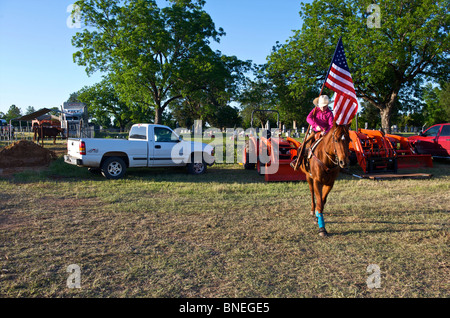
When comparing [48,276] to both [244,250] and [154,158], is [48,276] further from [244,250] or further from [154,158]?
[154,158]

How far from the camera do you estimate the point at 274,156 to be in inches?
422

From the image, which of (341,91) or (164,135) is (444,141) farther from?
(164,135)

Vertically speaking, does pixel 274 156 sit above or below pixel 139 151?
below

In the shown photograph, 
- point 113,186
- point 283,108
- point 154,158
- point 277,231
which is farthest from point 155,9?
point 277,231

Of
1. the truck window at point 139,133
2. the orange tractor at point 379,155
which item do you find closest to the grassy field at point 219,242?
the orange tractor at point 379,155

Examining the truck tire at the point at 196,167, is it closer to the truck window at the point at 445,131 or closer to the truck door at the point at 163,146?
the truck door at the point at 163,146

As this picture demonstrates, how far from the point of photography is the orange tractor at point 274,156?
10516mm

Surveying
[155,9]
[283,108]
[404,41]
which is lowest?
[283,108]

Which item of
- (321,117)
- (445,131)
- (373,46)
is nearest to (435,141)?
(445,131)

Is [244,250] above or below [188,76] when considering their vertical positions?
below

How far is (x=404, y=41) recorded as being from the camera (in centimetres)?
1983

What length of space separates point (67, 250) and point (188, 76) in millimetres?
16786

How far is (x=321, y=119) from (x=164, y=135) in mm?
6698

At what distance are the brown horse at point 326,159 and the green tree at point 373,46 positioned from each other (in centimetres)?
1572
